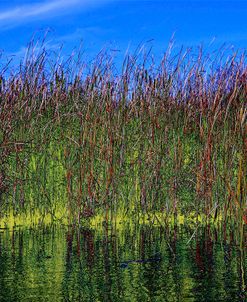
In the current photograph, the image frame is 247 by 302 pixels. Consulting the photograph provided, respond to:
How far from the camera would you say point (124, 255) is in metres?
4.08

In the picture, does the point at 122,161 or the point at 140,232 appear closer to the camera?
the point at 140,232

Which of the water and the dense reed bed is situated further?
the dense reed bed

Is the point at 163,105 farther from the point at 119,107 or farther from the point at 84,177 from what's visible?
the point at 84,177

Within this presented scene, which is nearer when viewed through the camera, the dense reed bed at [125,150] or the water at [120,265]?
the water at [120,265]

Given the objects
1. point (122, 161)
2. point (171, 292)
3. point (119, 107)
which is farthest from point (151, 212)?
point (171, 292)

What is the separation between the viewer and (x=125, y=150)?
5465 millimetres

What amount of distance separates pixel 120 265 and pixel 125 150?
179 cm

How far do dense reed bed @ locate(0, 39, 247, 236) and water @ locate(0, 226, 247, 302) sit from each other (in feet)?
1.29

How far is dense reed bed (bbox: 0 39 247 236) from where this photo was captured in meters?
5.24

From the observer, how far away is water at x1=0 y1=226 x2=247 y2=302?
128 inches

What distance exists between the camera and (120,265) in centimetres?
383

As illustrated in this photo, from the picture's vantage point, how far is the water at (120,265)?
3240 mm

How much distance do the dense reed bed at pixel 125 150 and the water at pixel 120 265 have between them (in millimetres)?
393

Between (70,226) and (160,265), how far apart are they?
1478 mm
